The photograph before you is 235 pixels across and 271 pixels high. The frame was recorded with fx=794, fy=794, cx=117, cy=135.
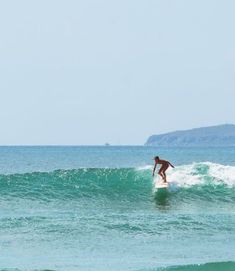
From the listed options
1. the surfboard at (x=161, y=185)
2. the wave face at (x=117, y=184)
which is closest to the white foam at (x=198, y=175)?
the wave face at (x=117, y=184)

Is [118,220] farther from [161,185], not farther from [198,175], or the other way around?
[198,175]

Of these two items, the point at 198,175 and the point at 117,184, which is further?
the point at 198,175

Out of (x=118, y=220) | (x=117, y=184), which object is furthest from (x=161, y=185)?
(x=118, y=220)

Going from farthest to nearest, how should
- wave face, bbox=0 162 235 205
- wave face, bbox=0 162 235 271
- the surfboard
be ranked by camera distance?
the surfboard, wave face, bbox=0 162 235 205, wave face, bbox=0 162 235 271

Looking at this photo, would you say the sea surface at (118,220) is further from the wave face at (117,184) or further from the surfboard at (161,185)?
the surfboard at (161,185)

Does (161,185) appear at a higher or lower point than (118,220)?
higher

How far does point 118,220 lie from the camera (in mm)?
20688

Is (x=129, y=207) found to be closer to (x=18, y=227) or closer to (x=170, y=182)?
(x=170, y=182)

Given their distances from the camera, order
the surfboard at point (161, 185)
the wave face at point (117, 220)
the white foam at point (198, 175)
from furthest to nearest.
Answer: the white foam at point (198, 175) < the surfboard at point (161, 185) < the wave face at point (117, 220)

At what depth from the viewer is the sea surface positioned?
15.8 meters

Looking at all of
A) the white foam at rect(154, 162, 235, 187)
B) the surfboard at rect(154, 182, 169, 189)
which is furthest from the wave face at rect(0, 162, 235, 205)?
the surfboard at rect(154, 182, 169, 189)

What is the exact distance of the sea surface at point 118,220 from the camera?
51.8 feet

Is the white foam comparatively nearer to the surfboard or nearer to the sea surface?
the sea surface

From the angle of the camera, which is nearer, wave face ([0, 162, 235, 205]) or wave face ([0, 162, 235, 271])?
wave face ([0, 162, 235, 271])
